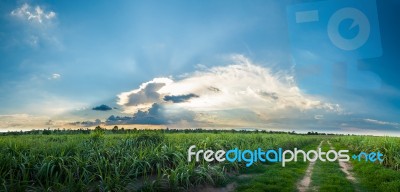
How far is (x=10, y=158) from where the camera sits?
33.0 feet

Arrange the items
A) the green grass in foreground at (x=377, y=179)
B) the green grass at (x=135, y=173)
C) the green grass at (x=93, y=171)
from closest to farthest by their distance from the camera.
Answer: the green grass at (x=93, y=171)
the green grass at (x=135, y=173)
the green grass in foreground at (x=377, y=179)

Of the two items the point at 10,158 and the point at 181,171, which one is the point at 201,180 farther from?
the point at 10,158

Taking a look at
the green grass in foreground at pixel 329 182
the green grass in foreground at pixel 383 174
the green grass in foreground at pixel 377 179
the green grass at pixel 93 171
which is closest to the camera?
the green grass at pixel 93 171

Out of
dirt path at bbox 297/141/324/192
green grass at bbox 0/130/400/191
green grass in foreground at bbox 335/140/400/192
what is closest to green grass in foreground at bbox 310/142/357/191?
green grass at bbox 0/130/400/191

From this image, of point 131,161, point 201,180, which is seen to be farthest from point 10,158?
point 201,180

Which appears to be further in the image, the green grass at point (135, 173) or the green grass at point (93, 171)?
the green grass at point (135, 173)

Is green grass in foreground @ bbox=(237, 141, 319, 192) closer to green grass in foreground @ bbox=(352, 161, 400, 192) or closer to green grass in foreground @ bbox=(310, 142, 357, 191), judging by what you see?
green grass in foreground @ bbox=(310, 142, 357, 191)

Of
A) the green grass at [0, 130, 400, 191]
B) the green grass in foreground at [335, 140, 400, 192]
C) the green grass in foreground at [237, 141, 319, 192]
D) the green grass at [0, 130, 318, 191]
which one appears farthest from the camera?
the green grass in foreground at [335, 140, 400, 192]

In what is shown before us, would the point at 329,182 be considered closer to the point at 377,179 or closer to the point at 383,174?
the point at 377,179

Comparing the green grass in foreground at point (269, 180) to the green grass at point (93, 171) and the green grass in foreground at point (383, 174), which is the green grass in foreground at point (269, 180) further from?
the green grass in foreground at point (383, 174)

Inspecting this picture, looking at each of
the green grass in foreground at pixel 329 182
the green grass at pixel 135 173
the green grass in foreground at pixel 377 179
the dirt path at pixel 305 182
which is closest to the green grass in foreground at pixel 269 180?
the green grass at pixel 135 173

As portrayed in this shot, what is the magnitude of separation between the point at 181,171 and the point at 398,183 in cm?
738

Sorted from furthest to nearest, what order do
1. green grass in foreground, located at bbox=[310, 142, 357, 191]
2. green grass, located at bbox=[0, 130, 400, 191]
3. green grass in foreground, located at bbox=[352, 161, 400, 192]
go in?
green grass in foreground, located at bbox=[352, 161, 400, 192], green grass in foreground, located at bbox=[310, 142, 357, 191], green grass, located at bbox=[0, 130, 400, 191]

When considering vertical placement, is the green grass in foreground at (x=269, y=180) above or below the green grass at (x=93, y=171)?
below
